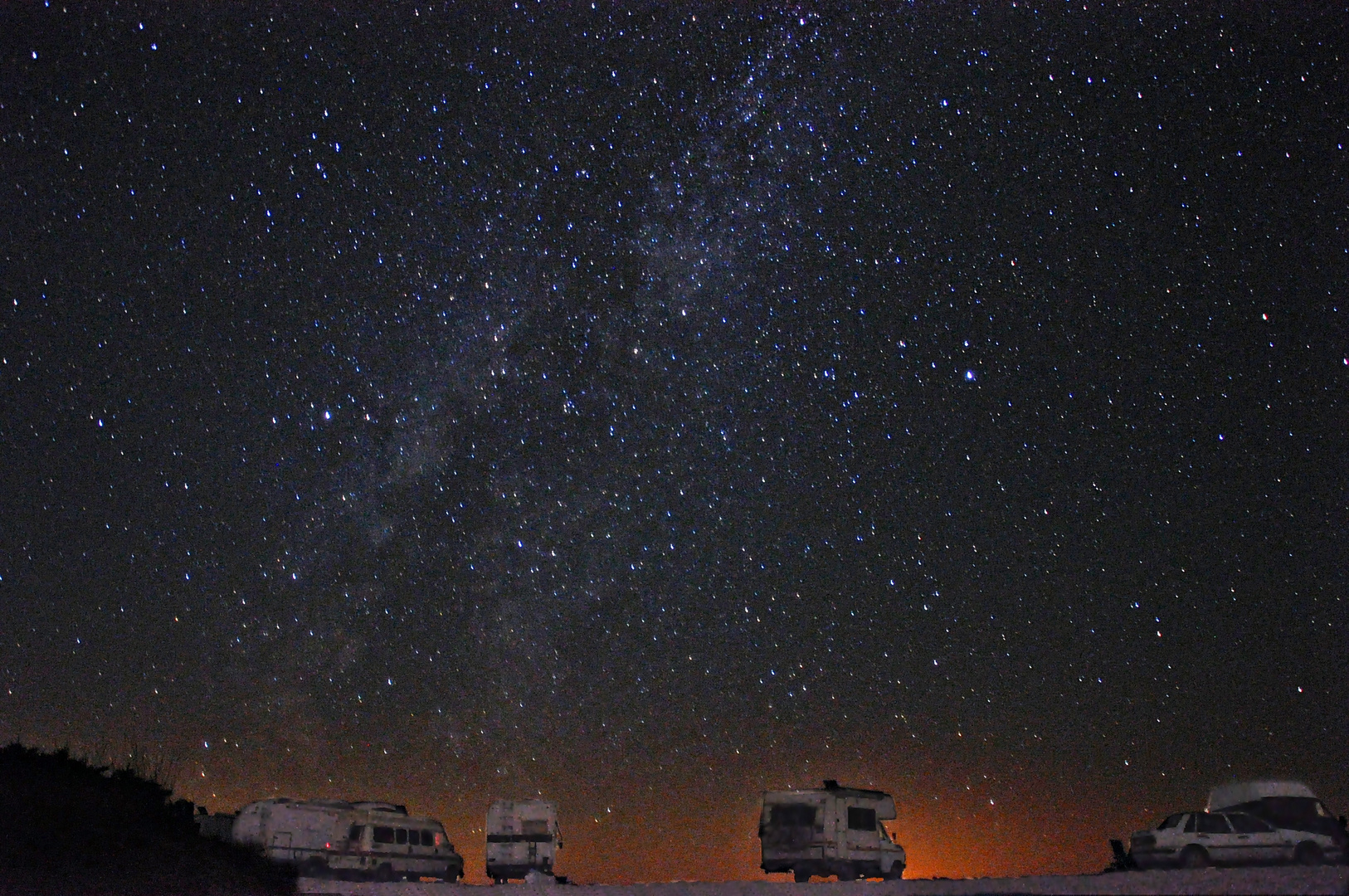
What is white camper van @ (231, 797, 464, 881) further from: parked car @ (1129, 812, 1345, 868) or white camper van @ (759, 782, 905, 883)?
parked car @ (1129, 812, 1345, 868)

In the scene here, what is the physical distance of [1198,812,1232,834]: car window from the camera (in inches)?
847

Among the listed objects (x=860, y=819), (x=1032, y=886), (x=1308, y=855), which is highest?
(x=860, y=819)

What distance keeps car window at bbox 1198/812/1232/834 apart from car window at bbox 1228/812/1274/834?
125mm

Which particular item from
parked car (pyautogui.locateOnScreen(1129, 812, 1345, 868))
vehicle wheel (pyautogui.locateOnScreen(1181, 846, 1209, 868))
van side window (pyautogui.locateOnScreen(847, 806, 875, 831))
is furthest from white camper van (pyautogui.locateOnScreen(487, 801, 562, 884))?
vehicle wheel (pyautogui.locateOnScreen(1181, 846, 1209, 868))

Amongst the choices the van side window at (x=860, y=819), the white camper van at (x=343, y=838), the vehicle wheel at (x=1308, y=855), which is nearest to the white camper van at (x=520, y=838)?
the white camper van at (x=343, y=838)

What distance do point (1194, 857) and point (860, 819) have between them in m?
6.15

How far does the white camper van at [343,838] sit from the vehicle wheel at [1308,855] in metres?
18.9

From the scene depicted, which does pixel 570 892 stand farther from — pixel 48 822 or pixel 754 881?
pixel 48 822

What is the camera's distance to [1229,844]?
21375 millimetres

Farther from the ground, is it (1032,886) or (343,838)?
(343,838)

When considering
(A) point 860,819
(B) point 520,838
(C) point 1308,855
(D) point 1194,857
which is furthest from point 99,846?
(C) point 1308,855

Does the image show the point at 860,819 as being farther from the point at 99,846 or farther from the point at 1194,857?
the point at 99,846

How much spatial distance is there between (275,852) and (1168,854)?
1841 cm

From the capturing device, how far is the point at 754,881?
19.6m
